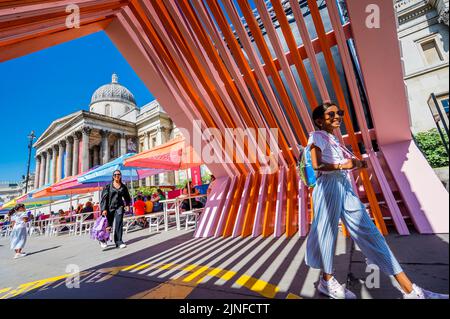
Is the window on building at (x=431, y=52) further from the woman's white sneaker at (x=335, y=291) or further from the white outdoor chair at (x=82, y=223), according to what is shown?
the white outdoor chair at (x=82, y=223)

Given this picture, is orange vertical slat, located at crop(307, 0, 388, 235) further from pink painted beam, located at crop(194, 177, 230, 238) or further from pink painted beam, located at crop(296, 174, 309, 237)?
pink painted beam, located at crop(194, 177, 230, 238)

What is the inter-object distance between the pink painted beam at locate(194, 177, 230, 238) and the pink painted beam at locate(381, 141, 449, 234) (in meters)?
3.36

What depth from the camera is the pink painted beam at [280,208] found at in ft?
14.0

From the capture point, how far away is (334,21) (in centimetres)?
312

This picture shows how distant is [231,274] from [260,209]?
85.5 inches

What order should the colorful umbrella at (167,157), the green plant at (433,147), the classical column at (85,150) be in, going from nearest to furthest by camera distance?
1. the colorful umbrella at (167,157)
2. the green plant at (433,147)
3. the classical column at (85,150)

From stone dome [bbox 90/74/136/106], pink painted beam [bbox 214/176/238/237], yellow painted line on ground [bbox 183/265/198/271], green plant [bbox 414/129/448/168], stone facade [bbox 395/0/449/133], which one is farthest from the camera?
stone dome [bbox 90/74/136/106]

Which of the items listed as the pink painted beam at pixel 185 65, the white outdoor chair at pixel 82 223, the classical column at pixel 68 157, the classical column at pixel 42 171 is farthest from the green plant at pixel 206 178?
the classical column at pixel 42 171

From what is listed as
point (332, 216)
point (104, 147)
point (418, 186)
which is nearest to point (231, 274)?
point (332, 216)

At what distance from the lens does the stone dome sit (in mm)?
48250

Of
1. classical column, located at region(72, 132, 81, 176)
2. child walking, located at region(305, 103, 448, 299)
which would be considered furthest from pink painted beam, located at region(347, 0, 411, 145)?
classical column, located at region(72, 132, 81, 176)

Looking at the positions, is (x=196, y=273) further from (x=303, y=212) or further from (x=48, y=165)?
(x=48, y=165)

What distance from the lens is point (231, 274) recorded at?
8.49ft

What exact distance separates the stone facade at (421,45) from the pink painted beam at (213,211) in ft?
59.0
